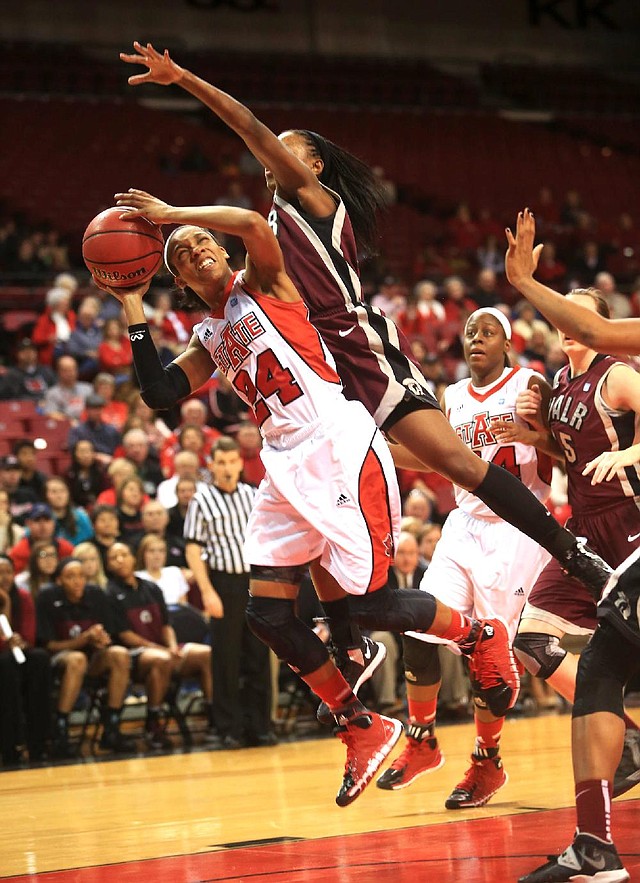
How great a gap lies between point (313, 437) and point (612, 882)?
1.98 meters

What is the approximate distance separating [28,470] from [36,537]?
1.31 metres

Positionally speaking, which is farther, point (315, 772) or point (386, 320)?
point (315, 772)

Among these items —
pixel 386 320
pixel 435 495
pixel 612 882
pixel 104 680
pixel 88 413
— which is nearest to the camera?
pixel 612 882

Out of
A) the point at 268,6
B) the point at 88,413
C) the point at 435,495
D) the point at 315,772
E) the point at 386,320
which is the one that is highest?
the point at 268,6

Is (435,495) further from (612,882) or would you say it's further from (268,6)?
(268,6)

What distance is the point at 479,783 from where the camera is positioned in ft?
20.3

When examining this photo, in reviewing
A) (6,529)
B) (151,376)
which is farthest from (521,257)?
(6,529)

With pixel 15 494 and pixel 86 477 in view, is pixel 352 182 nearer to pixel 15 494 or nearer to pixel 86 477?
pixel 15 494

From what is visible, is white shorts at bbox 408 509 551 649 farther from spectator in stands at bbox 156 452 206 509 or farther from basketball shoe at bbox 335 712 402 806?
spectator in stands at bbox 156 452 206 509

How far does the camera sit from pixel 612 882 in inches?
152

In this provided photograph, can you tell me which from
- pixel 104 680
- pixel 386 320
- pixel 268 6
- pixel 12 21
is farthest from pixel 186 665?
pixel 268 6

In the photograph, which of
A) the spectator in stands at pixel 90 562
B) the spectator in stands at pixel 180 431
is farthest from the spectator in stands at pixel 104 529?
the spectator in stands at pixel 180 431

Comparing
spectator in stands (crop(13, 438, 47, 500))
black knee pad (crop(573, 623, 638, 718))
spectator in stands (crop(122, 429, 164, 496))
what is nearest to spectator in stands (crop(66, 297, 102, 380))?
spectator in stands (crop(122, 429, 164, 496))

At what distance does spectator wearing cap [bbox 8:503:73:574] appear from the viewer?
9.90 m
